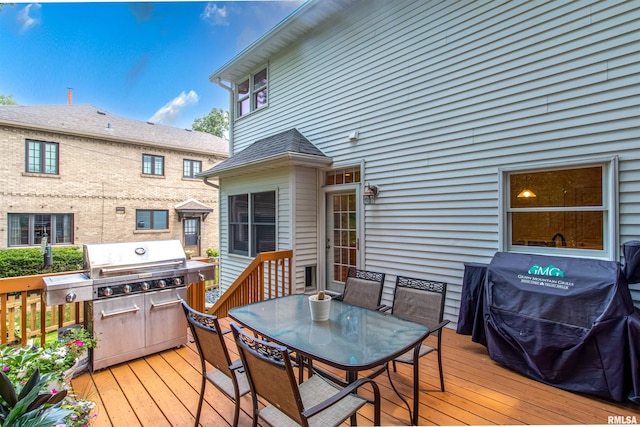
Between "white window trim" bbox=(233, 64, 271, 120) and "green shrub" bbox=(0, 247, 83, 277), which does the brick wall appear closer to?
"green shrub" bbox=(0, 247, 83, 277)

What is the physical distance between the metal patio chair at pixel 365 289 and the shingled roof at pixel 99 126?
43.7 ft

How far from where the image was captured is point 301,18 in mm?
5742

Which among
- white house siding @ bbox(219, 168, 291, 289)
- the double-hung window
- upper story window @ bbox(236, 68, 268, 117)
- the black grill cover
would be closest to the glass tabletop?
the black grill cover

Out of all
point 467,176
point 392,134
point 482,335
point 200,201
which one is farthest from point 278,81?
point 200,201

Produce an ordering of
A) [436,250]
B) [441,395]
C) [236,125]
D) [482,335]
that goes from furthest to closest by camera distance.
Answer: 1. [236,125]
2. [436,250]
3. [482,335]
4. [441,395]

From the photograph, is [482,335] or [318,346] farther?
[482,335]

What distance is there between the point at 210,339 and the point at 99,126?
569 inches

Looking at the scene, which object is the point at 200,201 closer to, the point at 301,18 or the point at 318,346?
the point at 301,18

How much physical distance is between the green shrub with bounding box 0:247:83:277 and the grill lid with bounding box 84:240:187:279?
9.71 meters

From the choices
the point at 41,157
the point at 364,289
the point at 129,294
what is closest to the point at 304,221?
the point at 364,289

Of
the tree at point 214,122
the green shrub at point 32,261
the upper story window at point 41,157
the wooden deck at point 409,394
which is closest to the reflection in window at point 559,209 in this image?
the wooden deck at point 409,394

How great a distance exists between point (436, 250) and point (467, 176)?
1067mm

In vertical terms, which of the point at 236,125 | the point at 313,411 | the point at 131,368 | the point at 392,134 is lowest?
the point at 131,368

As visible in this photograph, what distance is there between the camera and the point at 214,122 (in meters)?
24.2
